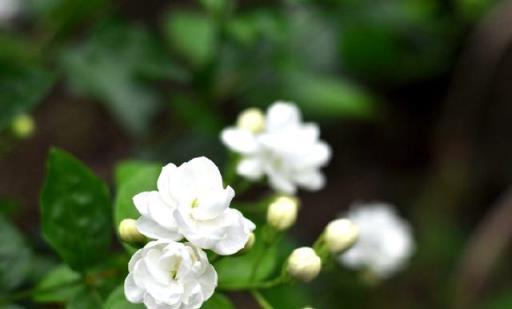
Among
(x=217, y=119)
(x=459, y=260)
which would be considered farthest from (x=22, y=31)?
(x=459, y=260)

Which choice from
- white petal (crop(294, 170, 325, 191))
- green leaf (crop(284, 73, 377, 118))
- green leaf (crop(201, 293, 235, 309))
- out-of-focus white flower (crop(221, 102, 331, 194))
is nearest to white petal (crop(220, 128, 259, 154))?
out-of-focus white flower (crop(221, 102, 331, 194))

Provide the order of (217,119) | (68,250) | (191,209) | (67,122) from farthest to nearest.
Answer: (67,122), (217,119), (68,250), (191,209)

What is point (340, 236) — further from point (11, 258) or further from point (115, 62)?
point (115, 62)

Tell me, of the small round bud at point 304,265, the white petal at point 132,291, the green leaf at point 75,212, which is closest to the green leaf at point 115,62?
the green leaf at point 75,212

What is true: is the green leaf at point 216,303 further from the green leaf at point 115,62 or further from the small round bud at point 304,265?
the green leaf at point 115,62

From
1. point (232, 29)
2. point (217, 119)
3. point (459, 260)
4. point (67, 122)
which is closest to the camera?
point (232, 29)

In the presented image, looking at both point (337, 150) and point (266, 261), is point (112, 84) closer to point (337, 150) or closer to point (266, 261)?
point (266, 261)
